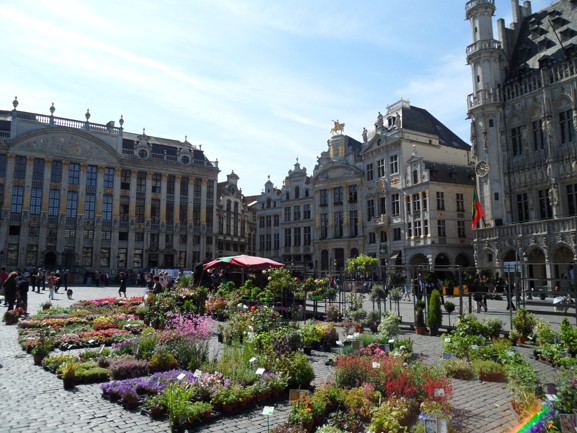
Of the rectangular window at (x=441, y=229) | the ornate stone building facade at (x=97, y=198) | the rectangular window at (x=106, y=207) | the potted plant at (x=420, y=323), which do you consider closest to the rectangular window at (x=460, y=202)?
the rectangular window at (x=441, y=229)

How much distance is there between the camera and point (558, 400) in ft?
20.3

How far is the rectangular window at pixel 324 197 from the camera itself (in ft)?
194

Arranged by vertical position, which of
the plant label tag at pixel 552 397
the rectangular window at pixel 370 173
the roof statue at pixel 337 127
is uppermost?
the roof statue at pixel 337 127

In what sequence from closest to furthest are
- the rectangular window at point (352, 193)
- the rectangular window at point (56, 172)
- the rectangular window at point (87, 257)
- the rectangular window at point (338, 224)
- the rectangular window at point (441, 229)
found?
the rectangular window at point (441, 229) → the rectangular window at point (352, 193) → the rectangular window at point (338, 224) → the rectangular window at point (56, 172) → the rectangular window at point (87, 257)

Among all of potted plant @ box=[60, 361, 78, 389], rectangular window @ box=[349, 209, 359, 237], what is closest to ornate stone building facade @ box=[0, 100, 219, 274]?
rectangular window @ box=[349, 209, 359, 237]

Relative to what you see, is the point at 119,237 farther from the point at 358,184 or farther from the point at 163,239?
the point at 358,184

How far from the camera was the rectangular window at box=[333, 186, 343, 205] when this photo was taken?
5766cm

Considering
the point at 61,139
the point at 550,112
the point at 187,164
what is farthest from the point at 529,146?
the point at 61,139

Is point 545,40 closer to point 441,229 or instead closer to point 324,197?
point 441,229

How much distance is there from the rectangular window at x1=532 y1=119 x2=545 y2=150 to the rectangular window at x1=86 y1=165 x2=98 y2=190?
175 ft

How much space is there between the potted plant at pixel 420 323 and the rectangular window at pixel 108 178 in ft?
179

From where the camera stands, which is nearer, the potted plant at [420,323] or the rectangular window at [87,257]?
the potted plant at [420,323]

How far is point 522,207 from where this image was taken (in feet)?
120

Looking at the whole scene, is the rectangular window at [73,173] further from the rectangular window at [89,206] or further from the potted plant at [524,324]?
the potted plant at [524,324]
